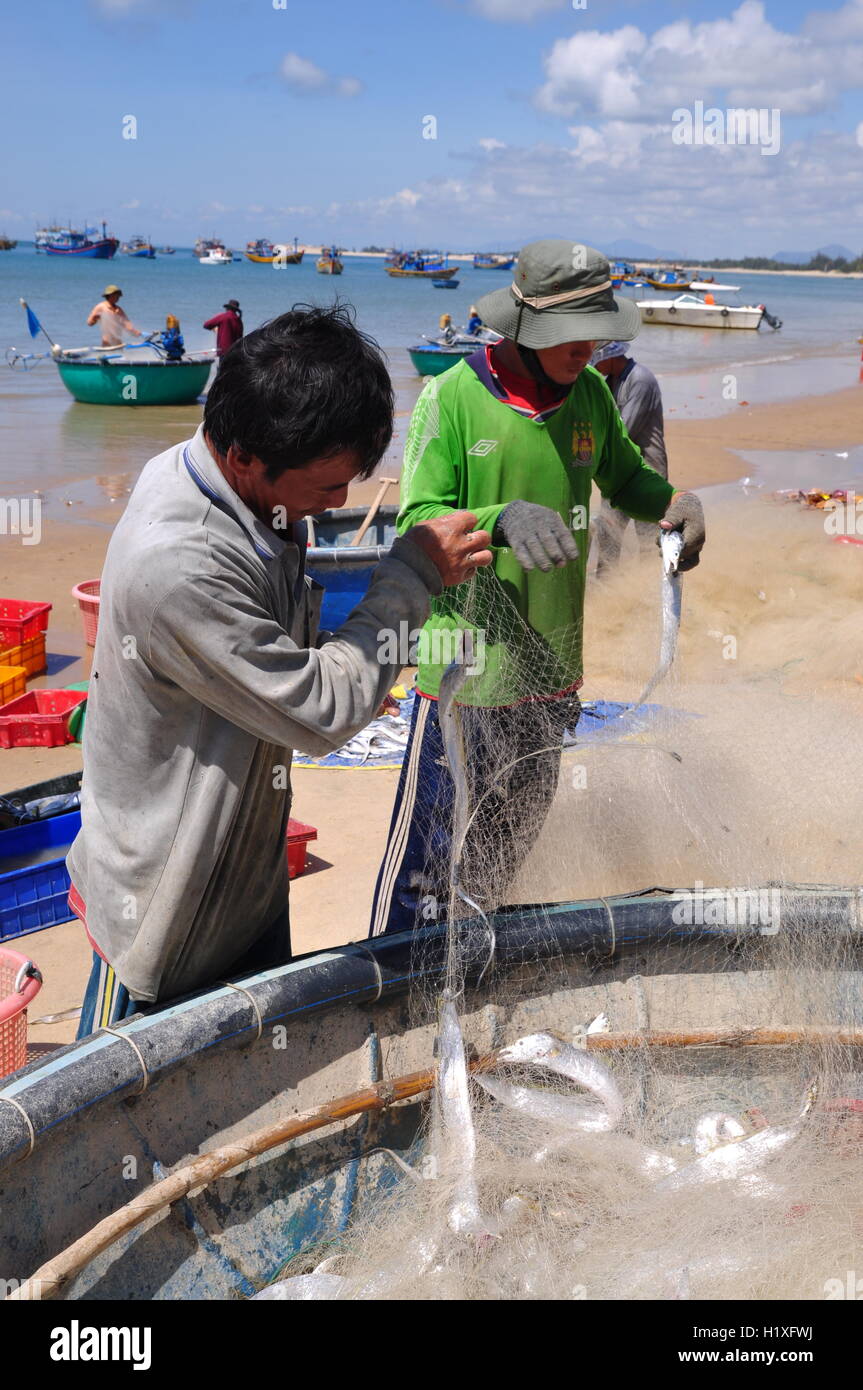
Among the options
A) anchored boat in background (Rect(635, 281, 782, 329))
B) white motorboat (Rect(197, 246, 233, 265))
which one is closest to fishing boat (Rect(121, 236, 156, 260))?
white motorboat (Rect(197, 246, 233, 265))

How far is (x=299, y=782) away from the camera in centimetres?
565

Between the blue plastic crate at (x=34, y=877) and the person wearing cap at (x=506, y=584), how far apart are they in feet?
5.22

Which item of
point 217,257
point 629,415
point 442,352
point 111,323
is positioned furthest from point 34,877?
point 217,257

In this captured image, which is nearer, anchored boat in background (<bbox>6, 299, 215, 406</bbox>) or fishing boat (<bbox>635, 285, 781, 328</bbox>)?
anchored boat in background (<bbox>6, 299, 215, 406</bbox>)

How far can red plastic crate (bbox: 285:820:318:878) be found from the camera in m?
4.51

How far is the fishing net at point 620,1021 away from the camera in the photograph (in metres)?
2.20

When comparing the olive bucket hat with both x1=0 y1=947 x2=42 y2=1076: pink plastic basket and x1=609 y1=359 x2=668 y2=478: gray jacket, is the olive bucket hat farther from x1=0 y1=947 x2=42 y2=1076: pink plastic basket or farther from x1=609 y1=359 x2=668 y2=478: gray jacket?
x1=609 y1=359 x2=668 y2=478: gray jacket

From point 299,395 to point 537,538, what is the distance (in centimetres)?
86

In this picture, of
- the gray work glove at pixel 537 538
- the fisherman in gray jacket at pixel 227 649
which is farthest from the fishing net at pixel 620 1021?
the fisherman in gray jacket at pixel 227 649

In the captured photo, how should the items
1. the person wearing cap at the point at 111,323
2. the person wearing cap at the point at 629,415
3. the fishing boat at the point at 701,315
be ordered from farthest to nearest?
the fishing boat at the point at 701,315, the person wearing cap at the point at 111,323, the person wearing cap at the point at 629,415

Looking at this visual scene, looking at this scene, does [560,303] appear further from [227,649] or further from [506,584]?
[227,649]

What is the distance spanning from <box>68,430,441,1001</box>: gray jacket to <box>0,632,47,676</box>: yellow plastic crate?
466 centimetres

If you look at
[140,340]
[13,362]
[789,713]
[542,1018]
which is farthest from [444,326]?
[542,1018]

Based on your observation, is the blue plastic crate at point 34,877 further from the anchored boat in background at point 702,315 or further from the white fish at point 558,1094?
the anchored boat in background at point 702,315
